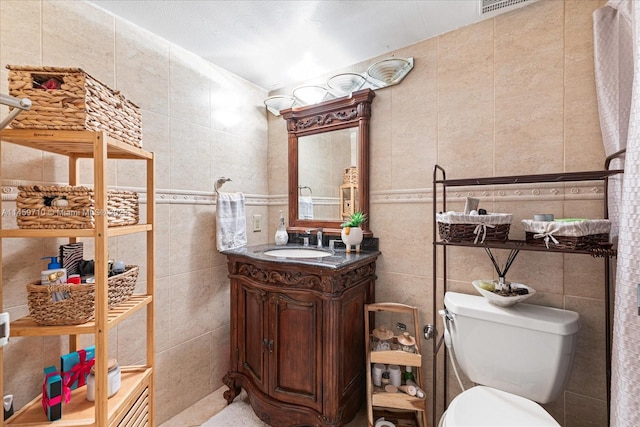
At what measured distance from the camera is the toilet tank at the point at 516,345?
1.04 meters

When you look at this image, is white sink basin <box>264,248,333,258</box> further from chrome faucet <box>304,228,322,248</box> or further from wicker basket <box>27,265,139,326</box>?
wicker basket <box>27,265,139,326</box>

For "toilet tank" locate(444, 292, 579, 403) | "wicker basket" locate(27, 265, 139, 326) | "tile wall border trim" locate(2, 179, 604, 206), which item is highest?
"tile wall border trim" locate(2, 179, 604, 206)

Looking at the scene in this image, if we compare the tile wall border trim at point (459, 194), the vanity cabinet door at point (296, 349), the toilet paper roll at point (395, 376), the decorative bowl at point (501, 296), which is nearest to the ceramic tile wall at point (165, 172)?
the tile wall border trim at point (459, 194)

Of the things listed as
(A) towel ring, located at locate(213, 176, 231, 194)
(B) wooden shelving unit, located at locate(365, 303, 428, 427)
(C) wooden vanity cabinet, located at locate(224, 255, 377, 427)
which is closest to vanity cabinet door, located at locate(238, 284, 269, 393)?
(C) wooden vanity cabinet, located at locate(224, 255, 377, 427)

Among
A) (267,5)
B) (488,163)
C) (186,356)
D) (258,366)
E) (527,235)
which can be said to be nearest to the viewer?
(527,235)

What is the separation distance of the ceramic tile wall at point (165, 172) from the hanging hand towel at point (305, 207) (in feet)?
1.12

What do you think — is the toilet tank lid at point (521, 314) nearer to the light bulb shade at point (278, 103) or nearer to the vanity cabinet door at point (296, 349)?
the vanity cabinet door at point (296, 349)

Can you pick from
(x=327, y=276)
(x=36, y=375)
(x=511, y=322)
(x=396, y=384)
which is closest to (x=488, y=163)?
(x=511, y=322)

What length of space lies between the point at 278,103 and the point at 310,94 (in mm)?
276

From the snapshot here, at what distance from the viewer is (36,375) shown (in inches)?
43.3

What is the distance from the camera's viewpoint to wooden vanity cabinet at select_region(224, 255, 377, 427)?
51.3 inches

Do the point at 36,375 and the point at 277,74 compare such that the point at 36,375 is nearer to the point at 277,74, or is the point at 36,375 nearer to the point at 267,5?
the point at 267,5

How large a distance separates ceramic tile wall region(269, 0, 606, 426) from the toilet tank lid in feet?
0.46

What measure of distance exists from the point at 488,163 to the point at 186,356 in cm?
203
